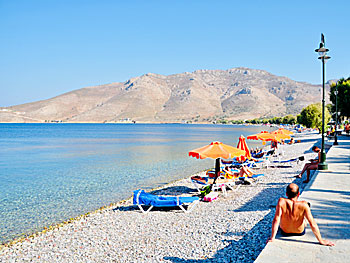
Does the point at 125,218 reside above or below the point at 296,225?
below

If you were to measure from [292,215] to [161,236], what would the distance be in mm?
3892

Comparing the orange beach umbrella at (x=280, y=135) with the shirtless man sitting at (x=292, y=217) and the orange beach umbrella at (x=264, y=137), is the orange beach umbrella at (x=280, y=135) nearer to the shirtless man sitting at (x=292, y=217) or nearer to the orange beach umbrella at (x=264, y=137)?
the orange beach umbrella at (x=264, y=137)

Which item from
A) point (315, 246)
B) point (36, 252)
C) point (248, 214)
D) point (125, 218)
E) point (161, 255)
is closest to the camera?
point (315, 246)

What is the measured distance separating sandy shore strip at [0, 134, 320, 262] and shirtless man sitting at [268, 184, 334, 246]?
1.11 meters

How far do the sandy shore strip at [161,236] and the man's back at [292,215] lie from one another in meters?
1.13

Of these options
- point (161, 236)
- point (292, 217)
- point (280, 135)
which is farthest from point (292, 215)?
point (280, 135)

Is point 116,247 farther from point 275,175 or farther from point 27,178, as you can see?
point 27,178

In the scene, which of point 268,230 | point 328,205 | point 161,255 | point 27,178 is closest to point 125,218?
point 161,255

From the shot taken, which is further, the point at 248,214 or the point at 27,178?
the point at 27,178

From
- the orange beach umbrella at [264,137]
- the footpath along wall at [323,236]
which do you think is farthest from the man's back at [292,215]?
the orange beach umbrella at [264,137]

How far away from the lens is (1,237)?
941 centimetres

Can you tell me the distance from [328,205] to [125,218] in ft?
19.4

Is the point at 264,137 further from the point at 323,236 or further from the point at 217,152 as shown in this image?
the point at 323,236

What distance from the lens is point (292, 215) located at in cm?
506
